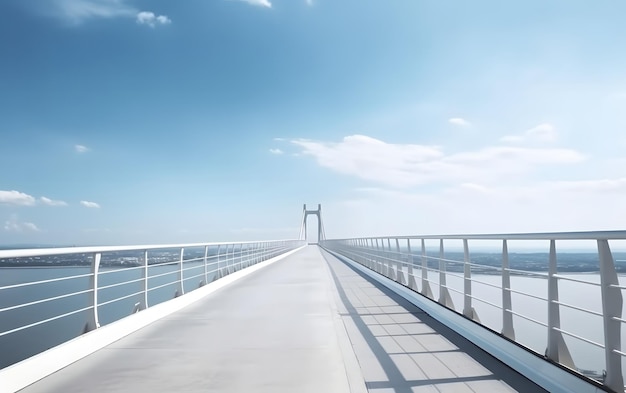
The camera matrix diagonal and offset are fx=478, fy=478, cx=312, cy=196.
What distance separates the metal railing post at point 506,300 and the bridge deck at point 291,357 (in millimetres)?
359

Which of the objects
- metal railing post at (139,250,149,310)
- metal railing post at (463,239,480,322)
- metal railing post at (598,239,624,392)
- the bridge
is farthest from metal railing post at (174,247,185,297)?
metal railing post at (598,239,624,392)

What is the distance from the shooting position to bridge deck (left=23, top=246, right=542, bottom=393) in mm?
3820

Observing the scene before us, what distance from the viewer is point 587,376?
346 centimetres

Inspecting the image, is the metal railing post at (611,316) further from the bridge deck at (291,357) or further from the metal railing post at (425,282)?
the metal railing post at (425,282)

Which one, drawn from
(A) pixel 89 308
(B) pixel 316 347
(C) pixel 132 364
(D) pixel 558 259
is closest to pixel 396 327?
(B) pixel 316 347

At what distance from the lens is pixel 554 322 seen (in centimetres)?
400

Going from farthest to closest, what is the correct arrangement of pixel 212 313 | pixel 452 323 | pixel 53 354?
pixel 212 313 → pixel 452 323 → pixel 53 354

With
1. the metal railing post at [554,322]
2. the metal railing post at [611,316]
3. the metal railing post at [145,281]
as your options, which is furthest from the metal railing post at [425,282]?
the metal railing post at [611,316]

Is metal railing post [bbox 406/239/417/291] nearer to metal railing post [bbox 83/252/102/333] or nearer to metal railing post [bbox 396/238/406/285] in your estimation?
metal railing post [bbox 396/238/406/285]

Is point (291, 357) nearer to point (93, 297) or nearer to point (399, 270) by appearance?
point (93, 297)

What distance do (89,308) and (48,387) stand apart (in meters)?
1.53

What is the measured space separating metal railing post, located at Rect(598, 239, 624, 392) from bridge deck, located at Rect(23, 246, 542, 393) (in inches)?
24.9

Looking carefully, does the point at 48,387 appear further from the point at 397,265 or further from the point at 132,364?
the point at 397,265

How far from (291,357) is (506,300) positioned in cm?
227
